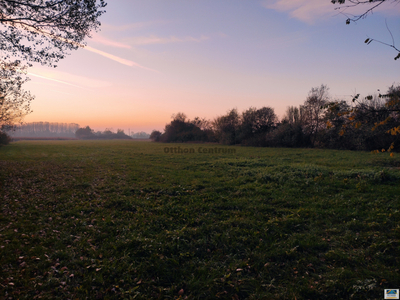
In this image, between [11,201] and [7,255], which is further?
[11,201]

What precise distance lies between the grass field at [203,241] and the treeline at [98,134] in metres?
128

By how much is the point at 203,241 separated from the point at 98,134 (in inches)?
5622

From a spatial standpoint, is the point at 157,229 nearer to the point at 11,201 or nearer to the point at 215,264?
the point at 215,264

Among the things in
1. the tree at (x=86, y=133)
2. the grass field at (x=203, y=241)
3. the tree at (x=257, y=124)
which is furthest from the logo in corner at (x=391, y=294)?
the tree at (x=86, y=133)

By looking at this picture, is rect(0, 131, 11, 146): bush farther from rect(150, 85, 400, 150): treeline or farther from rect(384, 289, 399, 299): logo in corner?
rect(384, 289, 399, 299): logo in corner

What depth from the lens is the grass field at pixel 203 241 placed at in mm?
4320

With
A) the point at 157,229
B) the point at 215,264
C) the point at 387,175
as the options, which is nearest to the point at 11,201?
the point at 157,229

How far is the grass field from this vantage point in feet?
14.2

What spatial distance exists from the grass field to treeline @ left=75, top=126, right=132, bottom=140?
12798cm

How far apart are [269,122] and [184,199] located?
39.9m

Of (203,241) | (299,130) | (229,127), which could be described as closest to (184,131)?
(229,127)

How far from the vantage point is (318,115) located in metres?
37.9

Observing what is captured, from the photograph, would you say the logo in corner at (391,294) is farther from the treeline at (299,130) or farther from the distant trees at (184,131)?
the distant trees at (184,131)

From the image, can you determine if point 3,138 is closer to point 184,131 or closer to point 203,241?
point 184,131
